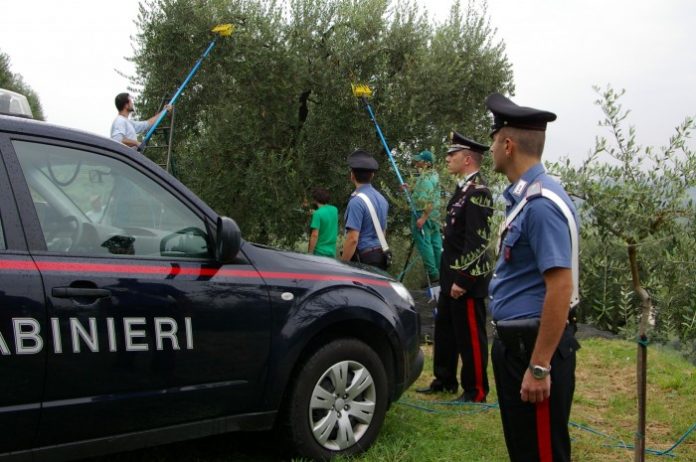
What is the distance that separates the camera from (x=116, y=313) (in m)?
3.19

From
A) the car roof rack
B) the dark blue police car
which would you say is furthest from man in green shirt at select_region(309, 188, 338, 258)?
the car roof rack

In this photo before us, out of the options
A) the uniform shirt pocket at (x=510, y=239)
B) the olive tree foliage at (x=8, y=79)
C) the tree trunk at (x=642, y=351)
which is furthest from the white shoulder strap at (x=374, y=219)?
the olive tree foliage at (x=8, y=79)

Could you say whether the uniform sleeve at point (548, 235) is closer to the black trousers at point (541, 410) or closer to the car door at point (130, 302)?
the black trousers at point (541, 410)

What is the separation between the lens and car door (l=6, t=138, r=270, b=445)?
3.08 m

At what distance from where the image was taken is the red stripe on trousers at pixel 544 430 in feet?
8.95

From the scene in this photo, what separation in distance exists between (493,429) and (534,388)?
2.45 metres

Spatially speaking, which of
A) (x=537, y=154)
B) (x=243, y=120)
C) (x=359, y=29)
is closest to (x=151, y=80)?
(x=243, y=120)

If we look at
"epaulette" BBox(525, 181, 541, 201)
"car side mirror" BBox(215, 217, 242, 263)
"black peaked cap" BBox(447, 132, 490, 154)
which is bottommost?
"car side mirror" BBox(215, 217, 242, 263)

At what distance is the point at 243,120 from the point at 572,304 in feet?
31.1

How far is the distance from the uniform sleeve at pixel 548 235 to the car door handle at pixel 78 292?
1.89 metres

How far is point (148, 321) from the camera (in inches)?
130

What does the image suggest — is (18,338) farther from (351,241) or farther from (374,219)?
(374,219)

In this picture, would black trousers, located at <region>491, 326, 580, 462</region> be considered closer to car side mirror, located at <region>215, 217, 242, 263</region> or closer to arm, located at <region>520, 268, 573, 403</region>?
arm, located at <region>520, 268, 573, 403</region>

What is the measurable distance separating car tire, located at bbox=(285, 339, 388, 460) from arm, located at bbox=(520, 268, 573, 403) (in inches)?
60.8
